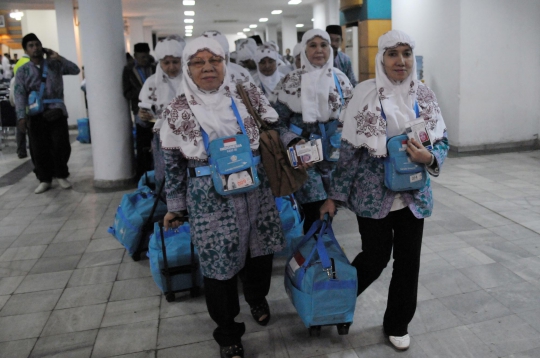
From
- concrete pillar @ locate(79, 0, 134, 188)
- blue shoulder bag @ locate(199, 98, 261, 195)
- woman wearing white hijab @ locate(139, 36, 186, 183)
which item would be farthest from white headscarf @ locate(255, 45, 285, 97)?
blue shoulder bag @ locate(199, 98, 261, 195)

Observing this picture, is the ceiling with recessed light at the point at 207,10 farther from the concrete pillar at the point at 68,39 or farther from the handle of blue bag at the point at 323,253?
the handle of blue bag at the point at 323,253

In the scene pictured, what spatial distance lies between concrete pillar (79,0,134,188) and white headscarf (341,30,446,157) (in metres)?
4.65

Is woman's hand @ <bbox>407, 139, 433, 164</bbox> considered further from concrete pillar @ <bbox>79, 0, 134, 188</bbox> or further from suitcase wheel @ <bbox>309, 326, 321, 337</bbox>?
concrete pillar @ <bbox>79, 0, 134, 188</bbox>

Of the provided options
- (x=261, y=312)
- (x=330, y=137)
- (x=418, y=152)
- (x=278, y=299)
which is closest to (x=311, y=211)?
(x=330, y=137)

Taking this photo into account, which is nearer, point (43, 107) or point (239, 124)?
point (239, 124)

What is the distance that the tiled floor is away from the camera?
283 centimetres

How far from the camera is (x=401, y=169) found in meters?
2.39

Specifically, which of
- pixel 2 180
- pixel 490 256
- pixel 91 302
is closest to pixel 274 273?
pixel 91 302

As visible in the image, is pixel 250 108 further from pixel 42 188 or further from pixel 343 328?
pixel 42 188

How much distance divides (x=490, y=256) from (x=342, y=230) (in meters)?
1.31

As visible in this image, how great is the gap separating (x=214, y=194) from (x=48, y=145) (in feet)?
15.9

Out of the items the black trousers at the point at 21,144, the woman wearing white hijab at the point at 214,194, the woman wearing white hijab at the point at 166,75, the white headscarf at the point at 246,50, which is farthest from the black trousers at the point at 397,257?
the black trousers at the point at 21,144

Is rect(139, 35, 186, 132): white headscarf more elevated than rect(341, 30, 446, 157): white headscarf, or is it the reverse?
rect(139, 35, 186, 132): white headscarf

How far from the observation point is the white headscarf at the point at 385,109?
96.7 inches
